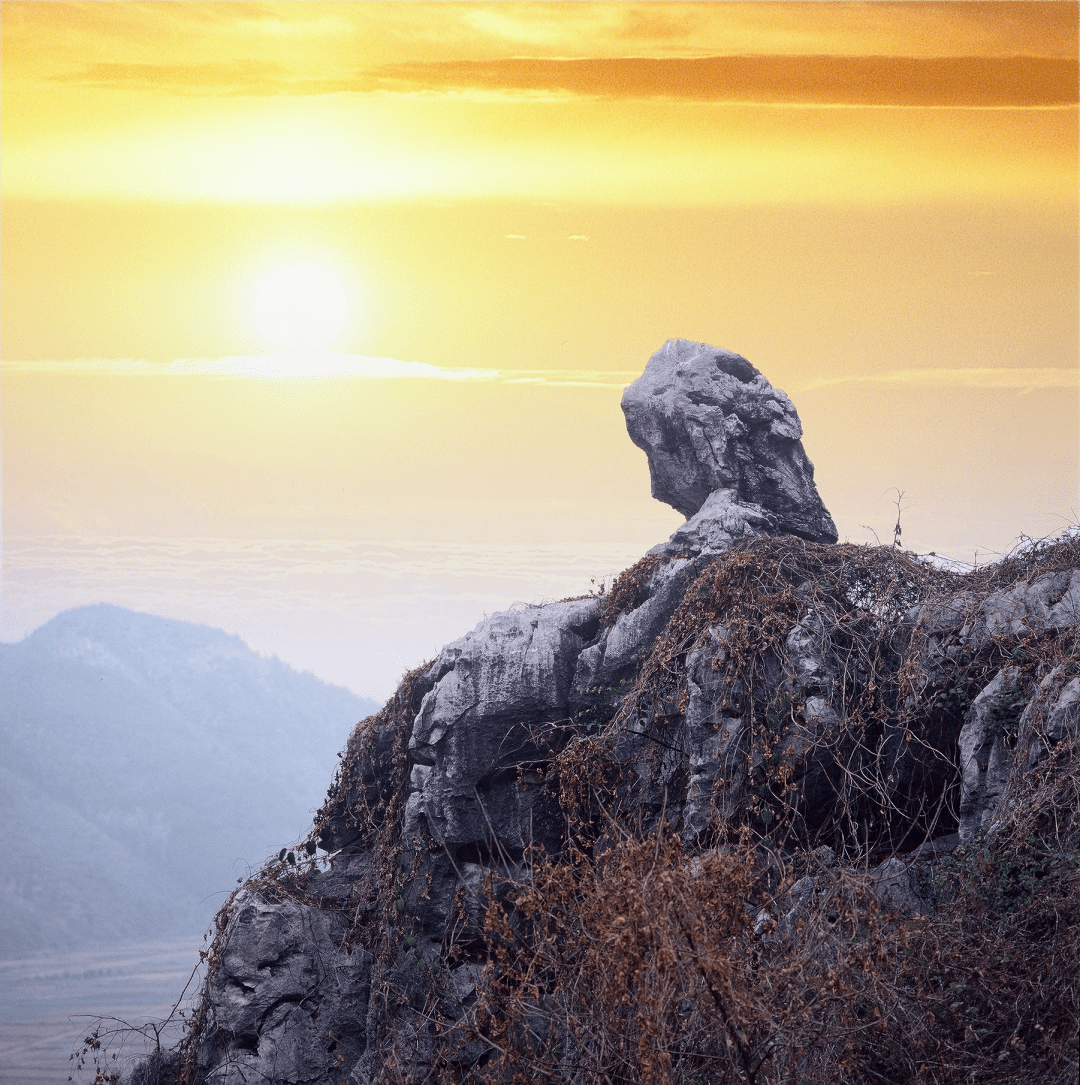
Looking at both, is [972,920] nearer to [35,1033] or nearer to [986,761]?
[986,761]

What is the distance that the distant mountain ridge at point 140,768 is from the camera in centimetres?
11100

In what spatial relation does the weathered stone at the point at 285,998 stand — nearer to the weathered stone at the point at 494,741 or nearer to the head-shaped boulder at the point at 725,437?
the weathered stone at the point at 494,741

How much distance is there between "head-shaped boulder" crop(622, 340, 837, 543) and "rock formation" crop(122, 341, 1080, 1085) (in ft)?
0.11

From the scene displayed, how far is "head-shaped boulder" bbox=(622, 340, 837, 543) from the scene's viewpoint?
1420cm

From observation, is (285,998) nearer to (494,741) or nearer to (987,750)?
(494,741)

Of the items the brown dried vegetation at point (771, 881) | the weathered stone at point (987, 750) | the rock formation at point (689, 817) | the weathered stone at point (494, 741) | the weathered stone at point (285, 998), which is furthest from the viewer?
the weathered stone at point (494, 741)

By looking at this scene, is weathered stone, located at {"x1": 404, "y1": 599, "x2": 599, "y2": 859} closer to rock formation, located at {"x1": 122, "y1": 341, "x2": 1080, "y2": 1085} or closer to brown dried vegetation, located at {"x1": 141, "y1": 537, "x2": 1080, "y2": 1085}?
rock formation, located at {"x1": 122, "y1": 341, "x2": 1080, "y2": 1085}

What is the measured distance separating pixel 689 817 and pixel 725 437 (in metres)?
4.96

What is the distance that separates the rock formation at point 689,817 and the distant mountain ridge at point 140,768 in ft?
297

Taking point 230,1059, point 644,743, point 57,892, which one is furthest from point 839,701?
point 57,892

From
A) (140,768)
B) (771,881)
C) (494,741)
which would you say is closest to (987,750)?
(771,881)

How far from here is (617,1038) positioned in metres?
8.26

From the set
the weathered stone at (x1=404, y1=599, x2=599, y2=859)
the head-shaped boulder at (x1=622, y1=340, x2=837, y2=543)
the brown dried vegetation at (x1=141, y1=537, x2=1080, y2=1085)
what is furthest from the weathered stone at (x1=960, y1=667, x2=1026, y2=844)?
the weathered stone at (x1=404, y1=599, x2=599, y2=859)

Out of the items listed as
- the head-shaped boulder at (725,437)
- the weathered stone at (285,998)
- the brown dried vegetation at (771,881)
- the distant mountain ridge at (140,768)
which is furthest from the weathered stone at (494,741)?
the distant mountain ridge at (140,768)
